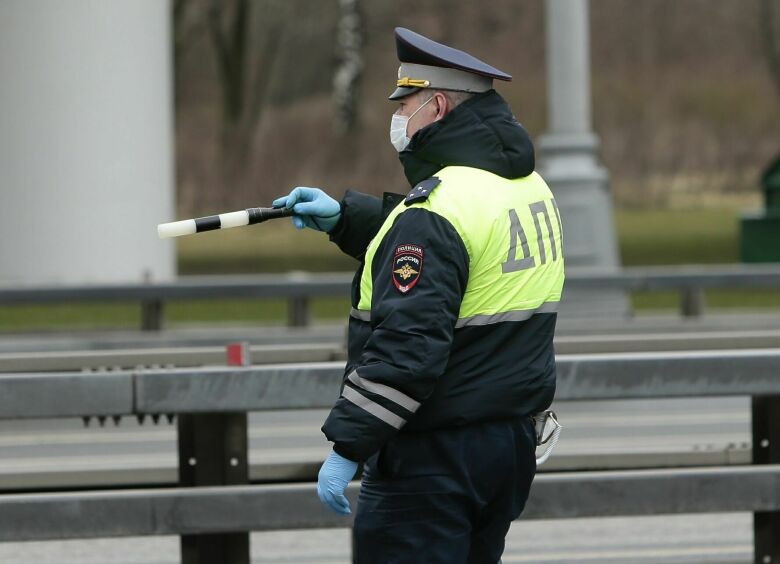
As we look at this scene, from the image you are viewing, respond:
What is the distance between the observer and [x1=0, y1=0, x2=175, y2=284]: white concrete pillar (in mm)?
16969

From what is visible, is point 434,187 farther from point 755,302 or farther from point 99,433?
point 755,302

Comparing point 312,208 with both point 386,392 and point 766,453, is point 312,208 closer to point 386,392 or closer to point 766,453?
point 386,392

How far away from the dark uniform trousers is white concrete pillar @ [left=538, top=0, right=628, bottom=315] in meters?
11.0

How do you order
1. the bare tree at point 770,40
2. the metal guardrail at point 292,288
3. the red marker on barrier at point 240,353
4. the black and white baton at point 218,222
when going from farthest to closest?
the bare tree at point 770,40 < the metal guardrail at point 292,288 < the red marker on barrier at point 240,353 < the black and white baton at point 218,222

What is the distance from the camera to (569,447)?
8.18 m

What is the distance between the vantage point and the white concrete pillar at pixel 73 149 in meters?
17.0

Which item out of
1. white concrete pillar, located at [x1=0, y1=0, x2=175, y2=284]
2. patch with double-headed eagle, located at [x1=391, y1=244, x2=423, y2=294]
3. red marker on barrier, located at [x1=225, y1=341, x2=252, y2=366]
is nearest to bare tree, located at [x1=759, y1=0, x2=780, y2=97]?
white concrete pillar, located at [x1=0, y1=0, x2=175, y2=284]

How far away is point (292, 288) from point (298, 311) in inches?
8.3

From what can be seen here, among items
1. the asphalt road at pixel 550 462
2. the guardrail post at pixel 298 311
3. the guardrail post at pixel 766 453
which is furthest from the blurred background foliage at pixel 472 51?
the guardrail post at pixel 766 453

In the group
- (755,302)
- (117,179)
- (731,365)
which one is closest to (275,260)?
(117,179)

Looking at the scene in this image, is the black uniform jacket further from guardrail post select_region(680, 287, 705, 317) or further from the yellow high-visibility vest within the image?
guardrail post select_region(680, 287, 705, 317)

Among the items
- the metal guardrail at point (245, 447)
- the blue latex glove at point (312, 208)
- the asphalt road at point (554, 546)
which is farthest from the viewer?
the asphalt road at point (554, 546)

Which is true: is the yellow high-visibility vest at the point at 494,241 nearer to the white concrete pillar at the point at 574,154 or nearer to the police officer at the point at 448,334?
the police officer at the point at 448,334

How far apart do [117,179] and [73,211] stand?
61 centimetres
